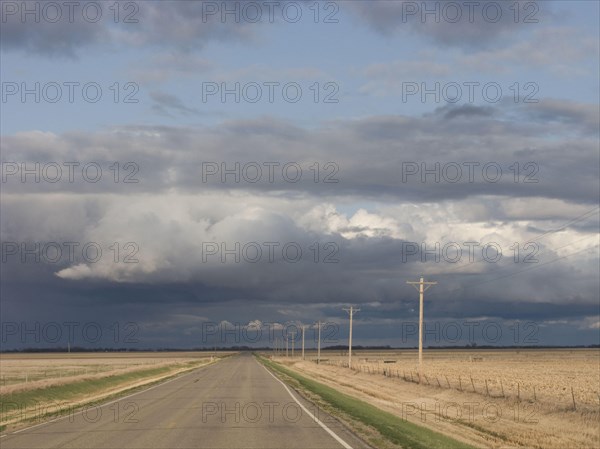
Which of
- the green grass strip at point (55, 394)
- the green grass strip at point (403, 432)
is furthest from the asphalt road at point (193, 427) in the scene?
the green grass strip at point (55, 394)

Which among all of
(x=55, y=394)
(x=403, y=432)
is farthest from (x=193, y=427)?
(x=55, y=394)

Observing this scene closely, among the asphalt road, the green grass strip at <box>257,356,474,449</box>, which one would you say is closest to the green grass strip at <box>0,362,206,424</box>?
the asphalt road

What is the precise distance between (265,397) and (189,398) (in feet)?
13.1

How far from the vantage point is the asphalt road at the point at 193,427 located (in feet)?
68.3

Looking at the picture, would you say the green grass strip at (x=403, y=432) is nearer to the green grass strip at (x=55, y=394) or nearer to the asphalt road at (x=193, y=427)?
the asphalt road at (x=193, y=427)

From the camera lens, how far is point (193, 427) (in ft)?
82.0

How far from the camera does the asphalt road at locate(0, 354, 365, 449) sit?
20.8 metres

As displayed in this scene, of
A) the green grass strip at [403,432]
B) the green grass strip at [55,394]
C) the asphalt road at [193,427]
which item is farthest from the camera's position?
the green grass strip at [55,394]

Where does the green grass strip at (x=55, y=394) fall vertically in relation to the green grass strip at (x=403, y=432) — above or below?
below

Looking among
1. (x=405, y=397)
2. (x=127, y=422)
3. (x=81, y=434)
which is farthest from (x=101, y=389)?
(x=81, y=434)

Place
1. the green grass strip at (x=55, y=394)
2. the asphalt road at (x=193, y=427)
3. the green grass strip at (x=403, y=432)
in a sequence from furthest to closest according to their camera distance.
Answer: the green grass strip at (x=55, y=394) → the green grass strip at (x=403, y=432) → the asphalt road at (x=193, y=427)

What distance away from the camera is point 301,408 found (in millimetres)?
33781

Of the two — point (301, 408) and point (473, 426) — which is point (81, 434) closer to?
point (301, 408)

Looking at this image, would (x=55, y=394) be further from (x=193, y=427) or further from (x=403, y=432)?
(x=403, y=432)
